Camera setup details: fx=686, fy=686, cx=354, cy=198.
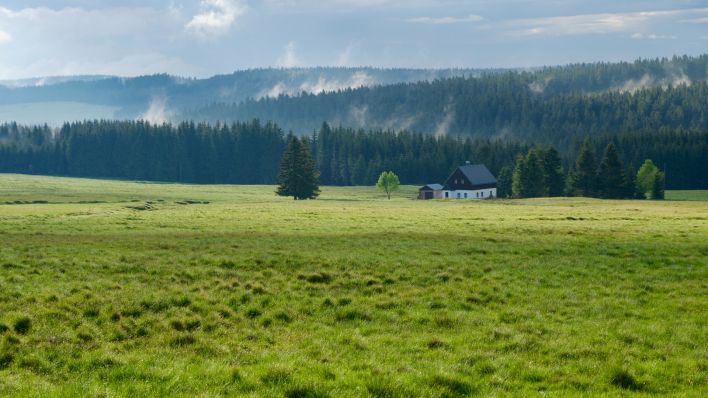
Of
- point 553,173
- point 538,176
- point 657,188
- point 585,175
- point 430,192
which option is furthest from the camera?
point 430,192

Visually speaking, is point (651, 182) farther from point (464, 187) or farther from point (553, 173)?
point (464, 187)

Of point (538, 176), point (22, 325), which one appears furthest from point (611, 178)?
point (22, 325)

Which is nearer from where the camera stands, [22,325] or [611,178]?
[22,325]

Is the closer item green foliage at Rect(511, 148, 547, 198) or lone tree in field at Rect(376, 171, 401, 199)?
green foliage at Rect(511, 148, 547, 198)

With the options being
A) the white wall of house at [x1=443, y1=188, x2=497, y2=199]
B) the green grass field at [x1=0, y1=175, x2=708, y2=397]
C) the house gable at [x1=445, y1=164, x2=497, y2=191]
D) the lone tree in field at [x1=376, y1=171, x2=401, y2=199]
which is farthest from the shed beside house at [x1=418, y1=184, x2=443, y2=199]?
Answer: the green grass field at [x1=0, y1=175, x2=708, y2=397]

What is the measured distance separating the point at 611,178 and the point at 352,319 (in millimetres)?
118691

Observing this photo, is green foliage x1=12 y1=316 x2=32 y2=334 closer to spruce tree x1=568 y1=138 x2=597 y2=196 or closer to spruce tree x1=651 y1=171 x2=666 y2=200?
spruce tree x1=568 y1=138 x2=597 y2=196

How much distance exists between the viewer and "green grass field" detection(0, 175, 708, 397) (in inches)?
466

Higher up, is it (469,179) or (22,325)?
(469,179)

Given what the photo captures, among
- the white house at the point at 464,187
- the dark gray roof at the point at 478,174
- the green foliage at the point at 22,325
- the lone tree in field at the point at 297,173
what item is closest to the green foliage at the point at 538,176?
the white house at the point at 464,187

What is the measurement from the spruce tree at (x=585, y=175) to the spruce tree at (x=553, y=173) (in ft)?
7.28

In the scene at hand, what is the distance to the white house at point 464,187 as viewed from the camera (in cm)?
15050

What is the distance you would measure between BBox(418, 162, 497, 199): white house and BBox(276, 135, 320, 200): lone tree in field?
4037 cm

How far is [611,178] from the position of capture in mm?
126250
